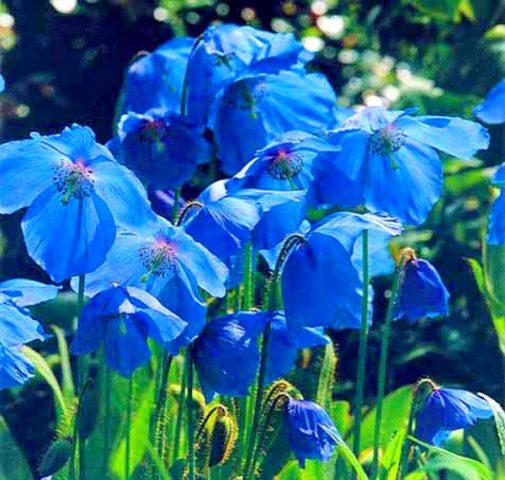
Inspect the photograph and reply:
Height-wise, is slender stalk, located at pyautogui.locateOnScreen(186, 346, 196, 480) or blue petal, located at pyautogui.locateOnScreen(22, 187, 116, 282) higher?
blue petal, located at pyautogui.locateOnScreen(22, 187, 116, 282)

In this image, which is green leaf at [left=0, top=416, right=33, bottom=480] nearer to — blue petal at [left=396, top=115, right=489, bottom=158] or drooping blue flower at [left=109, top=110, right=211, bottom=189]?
drooping blue flower at [left=109, top=110, right=211, bottom=189]

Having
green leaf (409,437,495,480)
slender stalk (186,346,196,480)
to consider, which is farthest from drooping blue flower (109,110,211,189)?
green leaf (409,437,495,480)

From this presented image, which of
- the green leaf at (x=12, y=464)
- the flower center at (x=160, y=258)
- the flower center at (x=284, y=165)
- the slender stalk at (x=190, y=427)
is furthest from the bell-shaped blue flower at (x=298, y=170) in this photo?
the green leaf at (x=12, y=464)

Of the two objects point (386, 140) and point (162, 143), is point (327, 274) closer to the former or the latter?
point (386, 140)

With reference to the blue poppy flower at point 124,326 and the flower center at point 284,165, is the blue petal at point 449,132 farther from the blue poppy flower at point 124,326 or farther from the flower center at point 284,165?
the blue poppy flower at point 124,326

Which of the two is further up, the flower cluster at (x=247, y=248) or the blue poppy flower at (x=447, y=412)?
the flower cluster at (x=247, y=248)

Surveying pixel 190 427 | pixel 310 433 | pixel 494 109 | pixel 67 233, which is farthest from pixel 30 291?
pixel 494 109

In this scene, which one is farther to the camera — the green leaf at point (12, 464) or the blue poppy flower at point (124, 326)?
the green leaf at point (12, 464)
